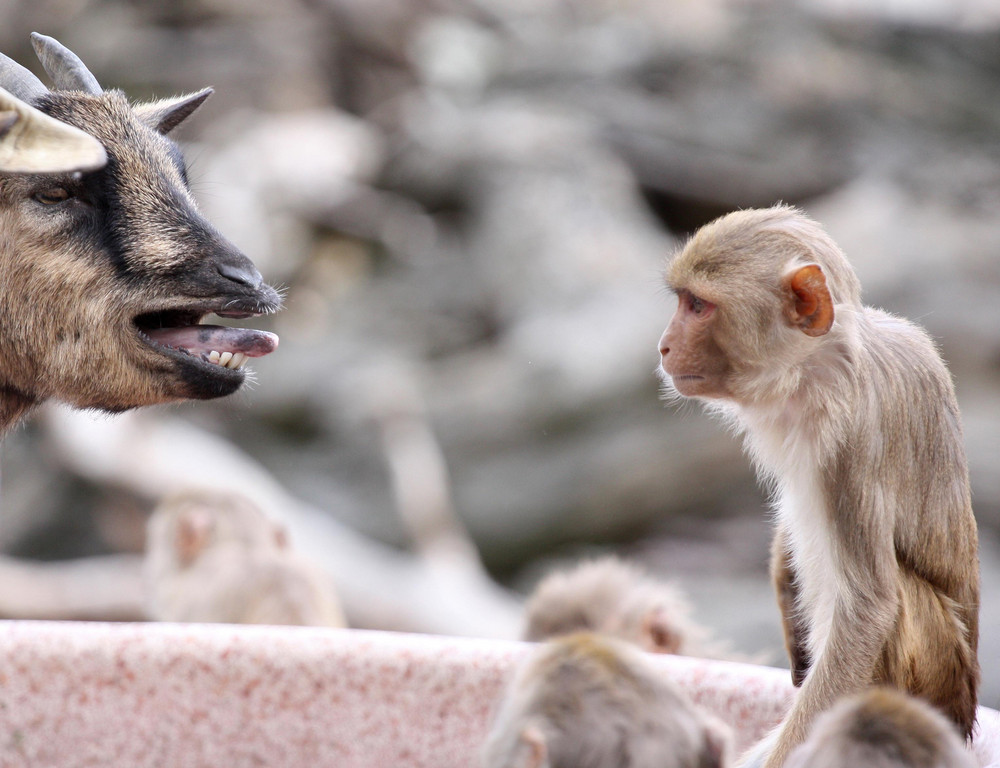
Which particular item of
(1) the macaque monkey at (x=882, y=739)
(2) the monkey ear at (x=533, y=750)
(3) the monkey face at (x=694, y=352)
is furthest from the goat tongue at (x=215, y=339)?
(1) the macaque monkey at (x=882, y=739)

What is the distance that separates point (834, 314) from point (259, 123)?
8.12 meters

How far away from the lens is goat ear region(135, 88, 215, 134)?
136 inches

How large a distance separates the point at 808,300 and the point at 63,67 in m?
2.18

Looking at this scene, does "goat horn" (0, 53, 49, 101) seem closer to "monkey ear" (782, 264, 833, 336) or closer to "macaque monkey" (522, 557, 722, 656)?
"monkey ear" (782, 264, 833, 336)

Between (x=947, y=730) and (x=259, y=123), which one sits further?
(x=259, y=123)

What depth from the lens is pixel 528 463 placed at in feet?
27.5

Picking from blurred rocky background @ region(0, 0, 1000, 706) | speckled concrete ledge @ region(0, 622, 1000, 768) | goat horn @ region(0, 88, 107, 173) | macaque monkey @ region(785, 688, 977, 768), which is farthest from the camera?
blurred rocky background @ region(0, 0, 1000, 706)

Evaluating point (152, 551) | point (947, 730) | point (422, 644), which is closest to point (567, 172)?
→ point (152, 551)

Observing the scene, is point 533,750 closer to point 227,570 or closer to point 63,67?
point 63,67

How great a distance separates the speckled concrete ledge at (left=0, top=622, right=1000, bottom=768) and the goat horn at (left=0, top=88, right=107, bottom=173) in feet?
4.40

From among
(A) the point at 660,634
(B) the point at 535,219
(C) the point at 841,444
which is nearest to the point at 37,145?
(C) the point at 841,444

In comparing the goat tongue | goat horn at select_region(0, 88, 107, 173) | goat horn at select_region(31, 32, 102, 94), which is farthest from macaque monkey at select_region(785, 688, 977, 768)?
goat horn at select_region(31, 32, 102, 94)

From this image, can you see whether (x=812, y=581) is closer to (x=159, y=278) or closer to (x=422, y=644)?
(x=422, y=644)

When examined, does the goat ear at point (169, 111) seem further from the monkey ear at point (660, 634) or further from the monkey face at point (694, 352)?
the monkey ear at point (660, 634)
